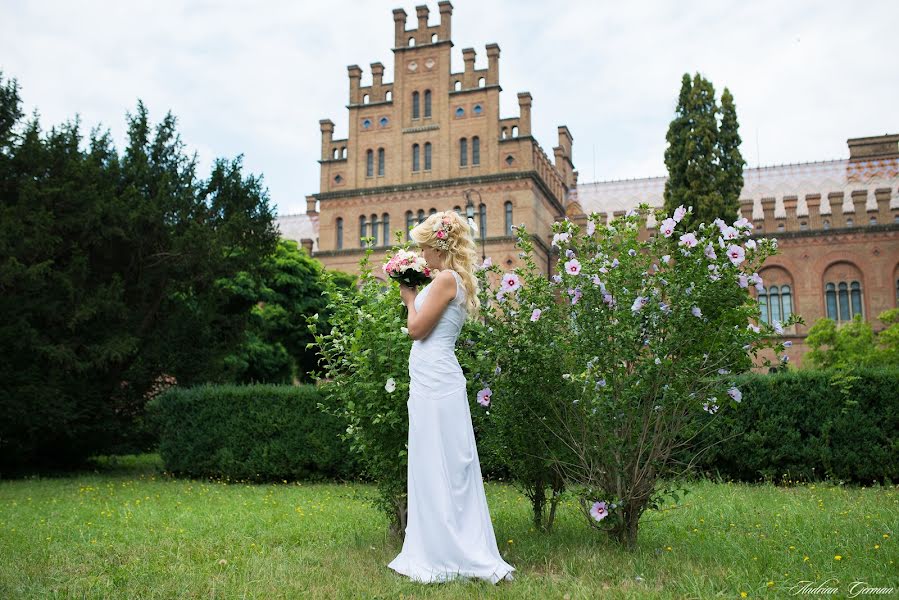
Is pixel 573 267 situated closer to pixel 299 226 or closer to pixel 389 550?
pixel 389 550

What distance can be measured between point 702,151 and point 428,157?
14062 mm

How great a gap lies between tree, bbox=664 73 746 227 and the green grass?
817 inches

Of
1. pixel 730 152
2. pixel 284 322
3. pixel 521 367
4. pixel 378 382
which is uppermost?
pixel 730 152

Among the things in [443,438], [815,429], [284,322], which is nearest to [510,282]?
[443,438]

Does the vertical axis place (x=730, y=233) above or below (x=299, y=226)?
below

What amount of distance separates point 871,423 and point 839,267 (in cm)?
3015

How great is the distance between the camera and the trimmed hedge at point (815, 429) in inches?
451

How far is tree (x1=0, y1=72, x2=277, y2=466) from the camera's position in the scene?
14.1 m

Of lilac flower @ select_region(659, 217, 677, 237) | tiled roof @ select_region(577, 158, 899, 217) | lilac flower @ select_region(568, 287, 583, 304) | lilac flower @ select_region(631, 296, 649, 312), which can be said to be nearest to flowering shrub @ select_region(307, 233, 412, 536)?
lilac flower @ select_region(568, 287, 583, 304)

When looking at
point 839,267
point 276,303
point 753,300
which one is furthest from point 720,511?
point 839,267

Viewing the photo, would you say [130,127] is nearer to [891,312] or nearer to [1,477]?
[1,477]

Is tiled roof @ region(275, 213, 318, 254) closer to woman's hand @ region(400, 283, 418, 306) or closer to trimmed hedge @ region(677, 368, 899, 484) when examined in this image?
trimmed hedge @ region(677, 368, 899, 484)

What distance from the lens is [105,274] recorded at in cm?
1576

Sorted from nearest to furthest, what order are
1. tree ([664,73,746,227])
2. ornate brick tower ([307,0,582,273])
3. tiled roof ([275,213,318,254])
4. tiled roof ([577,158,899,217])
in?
tree ([664,73,746,227])
ornate brick tower ([307,0,582,273])
tiled roof ([577,158,899,217])
tiled roof ([275,213,318,254])
